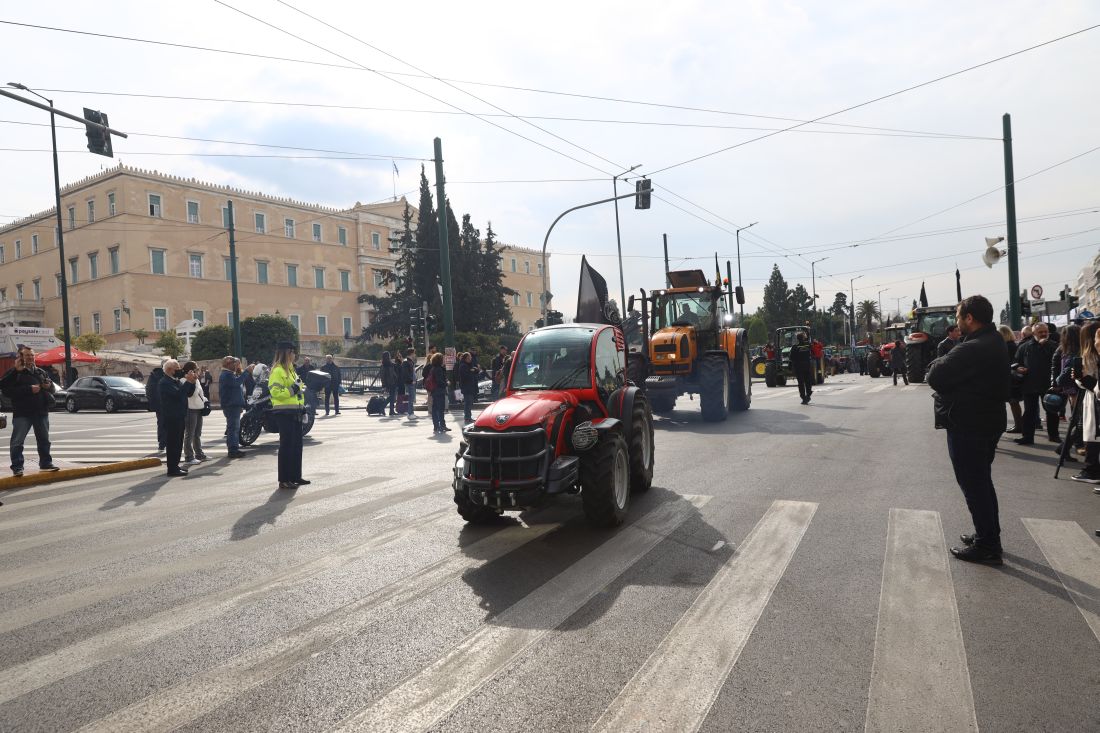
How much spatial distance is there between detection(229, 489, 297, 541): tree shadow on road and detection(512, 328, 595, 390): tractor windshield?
9.42ft

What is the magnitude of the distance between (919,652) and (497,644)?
2.22 meters

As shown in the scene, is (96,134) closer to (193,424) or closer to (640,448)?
(193,424)

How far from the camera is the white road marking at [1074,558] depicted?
14.4ft

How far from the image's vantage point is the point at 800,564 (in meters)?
5.30

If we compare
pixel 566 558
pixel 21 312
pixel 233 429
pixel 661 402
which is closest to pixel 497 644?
pixel 566 558

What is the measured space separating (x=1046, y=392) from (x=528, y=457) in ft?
31.6

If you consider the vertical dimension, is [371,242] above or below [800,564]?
above

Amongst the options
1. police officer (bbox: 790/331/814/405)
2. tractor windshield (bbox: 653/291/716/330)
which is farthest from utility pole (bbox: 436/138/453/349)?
police officer (bbox: 790/331/814/405)

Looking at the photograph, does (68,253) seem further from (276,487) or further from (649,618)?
(649,618)

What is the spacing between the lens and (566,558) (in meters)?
5.62

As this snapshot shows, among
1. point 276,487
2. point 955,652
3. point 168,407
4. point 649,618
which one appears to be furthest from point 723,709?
point 168,407

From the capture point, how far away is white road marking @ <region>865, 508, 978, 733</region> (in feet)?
10.2

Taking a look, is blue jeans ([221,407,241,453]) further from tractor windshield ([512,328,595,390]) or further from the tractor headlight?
the tractor headlight

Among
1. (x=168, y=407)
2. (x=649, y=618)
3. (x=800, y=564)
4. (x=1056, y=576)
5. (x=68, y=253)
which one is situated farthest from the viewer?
(x=68, y=253)
